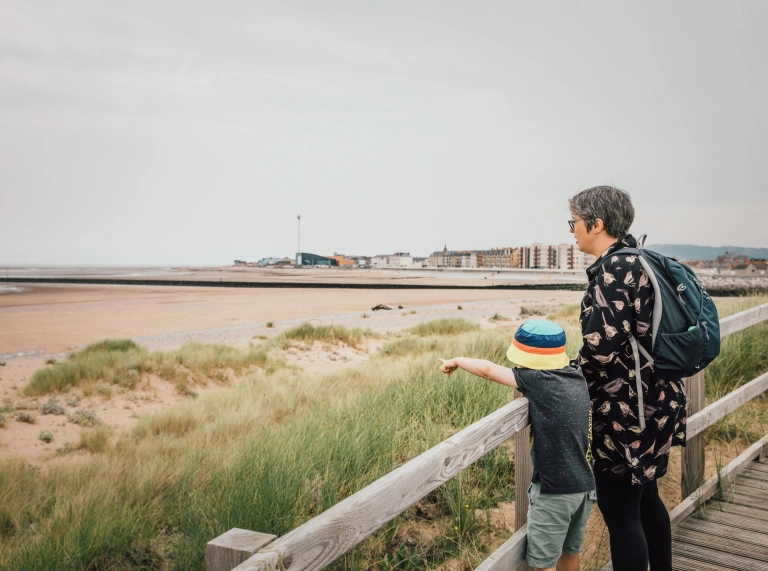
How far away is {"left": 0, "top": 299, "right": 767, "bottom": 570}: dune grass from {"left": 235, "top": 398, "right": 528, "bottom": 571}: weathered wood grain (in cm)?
132

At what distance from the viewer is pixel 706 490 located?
3.65 m

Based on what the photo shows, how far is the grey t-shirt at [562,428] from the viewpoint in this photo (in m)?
2.18

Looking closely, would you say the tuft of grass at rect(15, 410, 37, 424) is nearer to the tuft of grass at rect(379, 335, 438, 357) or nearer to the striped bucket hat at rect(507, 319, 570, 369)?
the tuft of grass at rect(379, 335, 438, 357)

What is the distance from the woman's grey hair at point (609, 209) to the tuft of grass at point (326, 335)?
1482cm

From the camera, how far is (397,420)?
203 inches

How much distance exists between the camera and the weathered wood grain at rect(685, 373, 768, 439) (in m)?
3.38

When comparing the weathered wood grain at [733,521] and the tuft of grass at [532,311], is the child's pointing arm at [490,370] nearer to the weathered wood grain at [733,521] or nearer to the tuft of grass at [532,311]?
the weathered wood grain at [733,521]

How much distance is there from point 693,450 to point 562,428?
200 cm

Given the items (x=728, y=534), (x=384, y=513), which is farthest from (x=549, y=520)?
(x=728, y=534)

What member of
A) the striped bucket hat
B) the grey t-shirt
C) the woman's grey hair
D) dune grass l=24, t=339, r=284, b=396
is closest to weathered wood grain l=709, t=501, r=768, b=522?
the grey t-shirt

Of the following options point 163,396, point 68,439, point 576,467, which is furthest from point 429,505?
point 163,396

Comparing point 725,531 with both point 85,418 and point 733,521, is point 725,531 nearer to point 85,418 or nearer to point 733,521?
point 733,521

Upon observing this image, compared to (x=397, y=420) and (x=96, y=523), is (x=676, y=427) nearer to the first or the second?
(x=397, y=420)

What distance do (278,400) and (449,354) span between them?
147 inches
